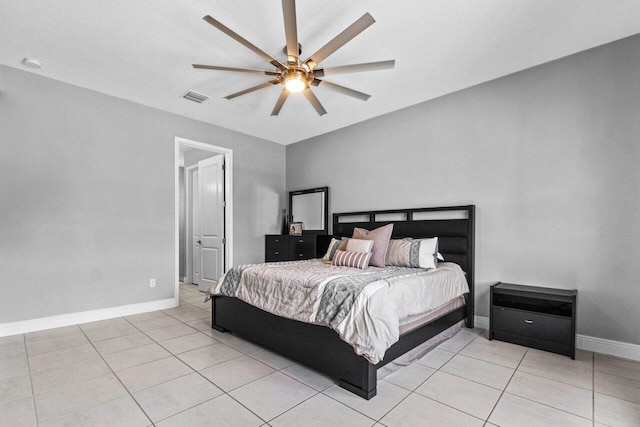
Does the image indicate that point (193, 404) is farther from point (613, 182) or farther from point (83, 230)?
point (613, 182)

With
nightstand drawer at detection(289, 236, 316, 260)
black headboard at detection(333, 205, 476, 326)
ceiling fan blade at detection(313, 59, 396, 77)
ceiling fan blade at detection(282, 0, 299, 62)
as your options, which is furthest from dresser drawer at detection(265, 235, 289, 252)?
ceiling fan blade at detection(282, 0, 299, 62)

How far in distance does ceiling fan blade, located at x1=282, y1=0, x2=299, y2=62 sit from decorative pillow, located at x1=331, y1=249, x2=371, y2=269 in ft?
6.62

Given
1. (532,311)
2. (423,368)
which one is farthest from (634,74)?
(423,368)

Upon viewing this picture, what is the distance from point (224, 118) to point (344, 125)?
1860mm

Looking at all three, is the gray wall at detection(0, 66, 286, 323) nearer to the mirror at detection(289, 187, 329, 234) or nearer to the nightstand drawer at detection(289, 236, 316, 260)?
the nightstand drawer at detection(289, 236, 316, 260)

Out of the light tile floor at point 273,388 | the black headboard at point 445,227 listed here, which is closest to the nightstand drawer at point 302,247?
the black headboard at point 445,227

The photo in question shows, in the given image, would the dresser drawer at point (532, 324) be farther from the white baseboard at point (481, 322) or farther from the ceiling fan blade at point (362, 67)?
the ceiling fan blade at point (362, 67)

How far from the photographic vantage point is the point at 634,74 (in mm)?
2717

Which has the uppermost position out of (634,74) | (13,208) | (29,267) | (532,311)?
(634,74)

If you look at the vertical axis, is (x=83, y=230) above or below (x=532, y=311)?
above

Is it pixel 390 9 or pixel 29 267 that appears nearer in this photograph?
pixel 390 9

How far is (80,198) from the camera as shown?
11.9 feet

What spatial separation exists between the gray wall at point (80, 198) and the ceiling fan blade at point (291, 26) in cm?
276

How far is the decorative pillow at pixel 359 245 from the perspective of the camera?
348 cm
